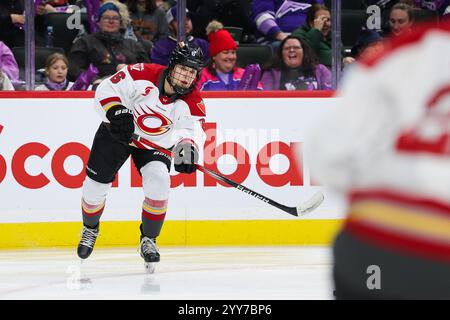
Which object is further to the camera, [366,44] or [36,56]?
[366,44]

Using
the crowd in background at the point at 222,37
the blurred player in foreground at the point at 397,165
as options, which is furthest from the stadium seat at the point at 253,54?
the blurred player in foreground at the point at 397,165

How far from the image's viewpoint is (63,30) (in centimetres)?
645

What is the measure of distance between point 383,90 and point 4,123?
5118 millimetres

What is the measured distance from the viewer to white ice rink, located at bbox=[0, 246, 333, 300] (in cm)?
444

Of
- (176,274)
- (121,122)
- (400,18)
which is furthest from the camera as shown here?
(400,18)

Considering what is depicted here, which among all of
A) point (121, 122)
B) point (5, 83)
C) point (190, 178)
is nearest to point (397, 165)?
point (121, 122)

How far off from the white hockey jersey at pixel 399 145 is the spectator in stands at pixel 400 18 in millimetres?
5186

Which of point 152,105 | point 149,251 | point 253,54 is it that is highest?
point 253,54

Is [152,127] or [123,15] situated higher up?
[123,15]

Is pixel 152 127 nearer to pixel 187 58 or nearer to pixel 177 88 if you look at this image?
pixel 177 88

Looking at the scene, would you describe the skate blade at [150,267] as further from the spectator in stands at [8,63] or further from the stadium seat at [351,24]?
the stadium seat at [351,24]

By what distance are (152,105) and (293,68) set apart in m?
1.68

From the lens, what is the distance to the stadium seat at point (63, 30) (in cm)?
639

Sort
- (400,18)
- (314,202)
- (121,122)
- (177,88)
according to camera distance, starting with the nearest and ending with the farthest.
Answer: (121,122)
(177,88)
(314,202)
(400,18)
